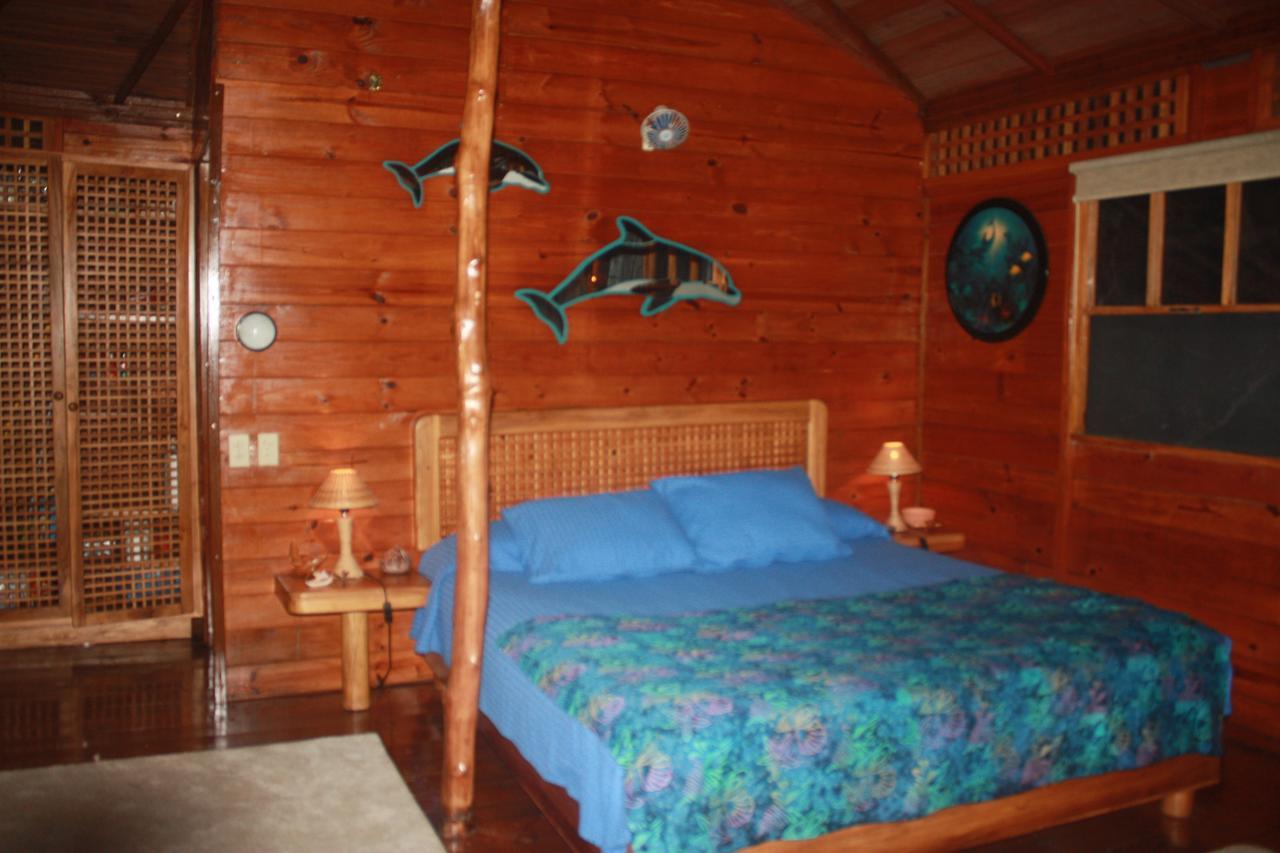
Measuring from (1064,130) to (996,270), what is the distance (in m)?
0.62

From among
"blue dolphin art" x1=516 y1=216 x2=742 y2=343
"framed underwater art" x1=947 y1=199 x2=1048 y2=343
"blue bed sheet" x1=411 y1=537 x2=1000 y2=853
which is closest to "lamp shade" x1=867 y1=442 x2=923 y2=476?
"blue bed sheet" x1=411 y1=537 x2=1000 y2=853

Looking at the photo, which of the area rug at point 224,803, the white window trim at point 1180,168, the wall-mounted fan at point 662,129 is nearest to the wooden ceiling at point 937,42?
the white window trim at point 1180,168

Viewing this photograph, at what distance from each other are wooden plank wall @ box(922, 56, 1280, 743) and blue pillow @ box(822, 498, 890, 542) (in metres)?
0.64

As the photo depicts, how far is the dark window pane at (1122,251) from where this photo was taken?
3945 mm

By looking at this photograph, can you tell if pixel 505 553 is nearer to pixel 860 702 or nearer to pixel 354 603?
pixel 354 603

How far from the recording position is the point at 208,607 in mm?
4551

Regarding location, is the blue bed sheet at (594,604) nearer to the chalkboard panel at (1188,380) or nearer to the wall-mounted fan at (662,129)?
the chalkboard panel at (1188,380)

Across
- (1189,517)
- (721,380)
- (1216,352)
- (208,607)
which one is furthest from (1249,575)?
(208,607)

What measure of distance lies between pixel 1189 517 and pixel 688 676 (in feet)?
7.29

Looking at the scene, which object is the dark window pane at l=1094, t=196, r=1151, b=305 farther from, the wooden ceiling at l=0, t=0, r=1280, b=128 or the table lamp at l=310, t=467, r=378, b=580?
the table lamp at l=310, t=467, r=378, b=580

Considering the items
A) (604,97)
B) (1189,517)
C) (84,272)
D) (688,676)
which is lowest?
(688,676)

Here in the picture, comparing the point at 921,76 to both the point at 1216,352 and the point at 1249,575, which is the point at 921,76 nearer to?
the point at 1216,352

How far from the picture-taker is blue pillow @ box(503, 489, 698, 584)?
3.61 m

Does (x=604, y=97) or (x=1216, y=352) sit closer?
(x=1216, y=352)
